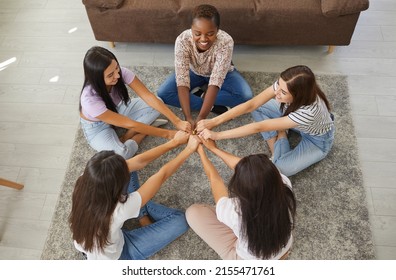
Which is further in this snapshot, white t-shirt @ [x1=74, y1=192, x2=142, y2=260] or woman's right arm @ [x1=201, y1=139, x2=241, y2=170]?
woman's right arm @ [x1=201, y1=139, x2=241, y2=170]

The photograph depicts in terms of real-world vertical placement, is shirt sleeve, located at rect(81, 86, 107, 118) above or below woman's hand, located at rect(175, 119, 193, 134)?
above

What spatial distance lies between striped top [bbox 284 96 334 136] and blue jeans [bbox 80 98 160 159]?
0.81 m

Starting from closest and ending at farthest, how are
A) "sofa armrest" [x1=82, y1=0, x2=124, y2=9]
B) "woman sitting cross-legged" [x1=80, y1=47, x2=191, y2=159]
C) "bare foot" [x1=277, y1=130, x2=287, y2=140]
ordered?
"woman sitting cross-legged" [x1=80, y1=47, x2=191, y2=159] < "bare foot" [x1=277, y1=130, x2=287, y2=140] < "sofa armrest" [x1=82, y1=0, x2=124, y2=9]

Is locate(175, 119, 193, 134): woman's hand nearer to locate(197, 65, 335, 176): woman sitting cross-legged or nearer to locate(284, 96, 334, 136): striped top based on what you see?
locate(197, 65, 335, 176): woman sitting cross-legged

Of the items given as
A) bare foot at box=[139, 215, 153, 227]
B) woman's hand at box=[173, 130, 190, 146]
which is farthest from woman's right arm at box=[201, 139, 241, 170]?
bare foot at box=[139, 215, 153, 227]

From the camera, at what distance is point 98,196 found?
1.28m

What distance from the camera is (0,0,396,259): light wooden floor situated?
1.86m

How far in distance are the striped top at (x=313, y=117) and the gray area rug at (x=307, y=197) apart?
329 mm

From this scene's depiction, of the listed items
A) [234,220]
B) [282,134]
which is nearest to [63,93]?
[282,134]

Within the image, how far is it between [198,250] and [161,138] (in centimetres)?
68

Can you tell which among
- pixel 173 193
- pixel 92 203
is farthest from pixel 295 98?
pixel 92 203

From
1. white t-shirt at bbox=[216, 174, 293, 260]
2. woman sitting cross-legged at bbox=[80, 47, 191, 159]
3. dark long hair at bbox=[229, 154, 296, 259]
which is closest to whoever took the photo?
dark long hair at bbox=[229, 154, 296, 259]

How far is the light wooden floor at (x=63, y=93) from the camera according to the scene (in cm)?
186

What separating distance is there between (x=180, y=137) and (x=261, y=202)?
0.77 m
